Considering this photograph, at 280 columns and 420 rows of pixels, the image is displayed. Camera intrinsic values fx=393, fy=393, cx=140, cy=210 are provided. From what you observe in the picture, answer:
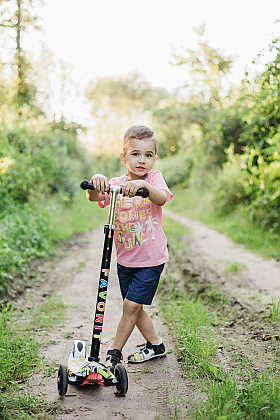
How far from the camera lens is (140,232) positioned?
119 inches

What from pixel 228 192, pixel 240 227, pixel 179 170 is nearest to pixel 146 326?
pixel 240 227

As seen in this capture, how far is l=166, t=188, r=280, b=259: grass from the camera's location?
23.7ft

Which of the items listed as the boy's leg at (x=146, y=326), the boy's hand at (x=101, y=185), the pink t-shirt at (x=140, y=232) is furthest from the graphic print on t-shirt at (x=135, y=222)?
the boy's leg at (x=146, y=326)

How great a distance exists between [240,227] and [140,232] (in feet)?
23.2

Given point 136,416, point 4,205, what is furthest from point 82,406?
point 4,205

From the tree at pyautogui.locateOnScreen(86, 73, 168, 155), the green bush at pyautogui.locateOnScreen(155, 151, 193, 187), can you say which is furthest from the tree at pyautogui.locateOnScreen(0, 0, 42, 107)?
the tree at pyautogui.locateOnScreen(86, 73, 168, 155)

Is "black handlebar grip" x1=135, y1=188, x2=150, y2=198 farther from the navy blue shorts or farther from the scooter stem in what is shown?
the navy blue shorts

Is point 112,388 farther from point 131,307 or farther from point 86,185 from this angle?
point 86,185

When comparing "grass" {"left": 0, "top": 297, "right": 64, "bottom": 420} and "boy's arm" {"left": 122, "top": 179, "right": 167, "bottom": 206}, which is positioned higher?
"boy's arm" {"left": 122, "top": 179, "right": 167, "bottom": 206}

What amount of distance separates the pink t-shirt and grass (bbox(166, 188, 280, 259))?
3.91 metres

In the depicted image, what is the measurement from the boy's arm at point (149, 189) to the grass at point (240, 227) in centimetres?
408

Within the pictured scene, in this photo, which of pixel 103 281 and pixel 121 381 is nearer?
pixel 121 381

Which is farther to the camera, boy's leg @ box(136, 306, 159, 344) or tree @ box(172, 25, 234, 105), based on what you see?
tree @ box(172, 25, 234, 105)

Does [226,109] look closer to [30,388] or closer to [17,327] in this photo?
[17,327]
